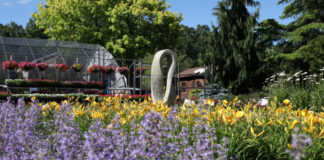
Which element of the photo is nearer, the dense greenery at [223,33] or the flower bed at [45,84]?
the flower bed at [45,84]

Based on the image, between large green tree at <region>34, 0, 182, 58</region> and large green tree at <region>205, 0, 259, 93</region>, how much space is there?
7.01 metres

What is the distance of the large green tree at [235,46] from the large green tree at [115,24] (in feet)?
23.0

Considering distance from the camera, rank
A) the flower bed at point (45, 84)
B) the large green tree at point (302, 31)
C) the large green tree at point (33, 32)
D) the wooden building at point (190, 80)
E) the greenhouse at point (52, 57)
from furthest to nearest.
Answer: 1. the large green tree at point (33, 32)
2. the wooden building at point (190, 80)
3. the greenhouse at point (52, 57)
4. the large green tree at point (302, 31)
5. the flower bed at point (45, 84)

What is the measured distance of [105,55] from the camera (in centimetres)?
2116

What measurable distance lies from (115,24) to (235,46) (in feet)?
35.0

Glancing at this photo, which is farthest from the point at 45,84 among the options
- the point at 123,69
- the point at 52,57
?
the point at 52,57

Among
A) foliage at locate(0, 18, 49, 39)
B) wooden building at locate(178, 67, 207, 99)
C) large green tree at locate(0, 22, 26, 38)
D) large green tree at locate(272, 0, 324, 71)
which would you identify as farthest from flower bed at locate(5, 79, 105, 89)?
large green tree at locate(0, 22, 26, 38)

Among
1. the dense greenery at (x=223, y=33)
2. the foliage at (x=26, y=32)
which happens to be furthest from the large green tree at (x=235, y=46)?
the foliage at (x=26, y=32)

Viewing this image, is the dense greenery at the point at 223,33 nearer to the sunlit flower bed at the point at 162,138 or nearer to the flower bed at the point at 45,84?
the flower bed at the point at 45,84

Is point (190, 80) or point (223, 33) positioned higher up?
point (223, 33)

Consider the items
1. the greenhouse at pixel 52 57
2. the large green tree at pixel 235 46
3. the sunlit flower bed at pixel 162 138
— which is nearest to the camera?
the sunlit flower bed at pixel 162 138

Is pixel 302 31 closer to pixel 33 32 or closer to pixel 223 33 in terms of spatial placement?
pixel 223 33

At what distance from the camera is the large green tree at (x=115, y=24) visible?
23.3 m

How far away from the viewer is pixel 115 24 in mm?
23656
